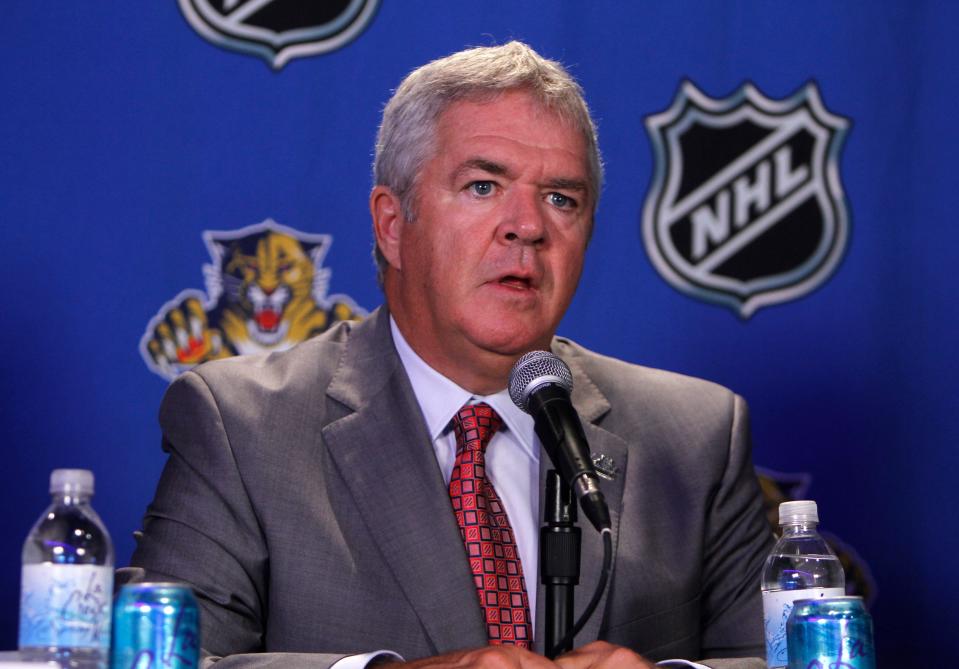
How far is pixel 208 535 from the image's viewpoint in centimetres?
206

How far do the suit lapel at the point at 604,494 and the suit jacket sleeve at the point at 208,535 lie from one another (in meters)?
0.36

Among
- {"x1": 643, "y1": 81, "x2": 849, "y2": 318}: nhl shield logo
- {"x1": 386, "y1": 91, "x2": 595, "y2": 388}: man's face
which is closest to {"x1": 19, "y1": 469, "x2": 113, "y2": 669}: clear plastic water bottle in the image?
{"x1": 386, "y1": 91, "x2": 595, "y2": 388}: man's face

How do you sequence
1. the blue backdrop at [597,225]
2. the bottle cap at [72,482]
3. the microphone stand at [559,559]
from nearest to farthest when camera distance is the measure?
the bottle cap at [72,482], the microphone stand at [559,559], the blue backdrop at [597,225]

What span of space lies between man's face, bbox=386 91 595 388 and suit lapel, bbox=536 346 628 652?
169 millimetres

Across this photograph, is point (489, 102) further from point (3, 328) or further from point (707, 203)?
point (3, 328)

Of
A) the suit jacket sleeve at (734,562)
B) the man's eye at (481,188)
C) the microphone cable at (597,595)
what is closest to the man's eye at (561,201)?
the man's eye at (481,188)

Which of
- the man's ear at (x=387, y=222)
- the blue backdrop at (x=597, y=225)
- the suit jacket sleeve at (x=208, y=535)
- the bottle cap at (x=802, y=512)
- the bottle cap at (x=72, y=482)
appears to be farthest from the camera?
the blue backdrop at (x=597, y=225)

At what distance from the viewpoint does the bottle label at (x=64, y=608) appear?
4.46 ft

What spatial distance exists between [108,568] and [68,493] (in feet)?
0.40

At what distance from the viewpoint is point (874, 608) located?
2854 mm

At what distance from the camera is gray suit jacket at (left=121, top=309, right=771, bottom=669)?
6.79 ft

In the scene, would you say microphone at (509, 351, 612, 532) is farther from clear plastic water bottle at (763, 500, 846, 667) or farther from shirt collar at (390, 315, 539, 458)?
shirt collar at (390, 315, 539, 458)

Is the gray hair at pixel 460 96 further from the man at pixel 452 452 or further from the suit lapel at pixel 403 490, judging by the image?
the suit lapel at pixel 403 490

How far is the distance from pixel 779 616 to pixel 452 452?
2.46ft
